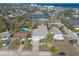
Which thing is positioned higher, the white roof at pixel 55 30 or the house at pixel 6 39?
the white roof at pixel 55 30

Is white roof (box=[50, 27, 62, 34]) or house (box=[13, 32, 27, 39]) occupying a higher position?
white roof (box=[50, 27, 62, 34])

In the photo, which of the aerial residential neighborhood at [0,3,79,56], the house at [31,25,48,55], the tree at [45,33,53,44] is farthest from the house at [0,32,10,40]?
the tree at [45,33,53,44]

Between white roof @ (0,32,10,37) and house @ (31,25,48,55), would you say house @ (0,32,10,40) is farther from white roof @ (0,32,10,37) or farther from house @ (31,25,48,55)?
house @ (31,25,48,55)

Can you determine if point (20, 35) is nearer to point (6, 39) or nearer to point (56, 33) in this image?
point (6, 39)

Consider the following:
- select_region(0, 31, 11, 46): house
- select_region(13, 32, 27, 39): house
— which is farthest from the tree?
select_region(0, 31, 11, 46): house

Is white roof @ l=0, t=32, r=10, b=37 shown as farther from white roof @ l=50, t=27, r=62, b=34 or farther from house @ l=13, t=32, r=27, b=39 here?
white roof @ l=50, t=27, r=62, b=34

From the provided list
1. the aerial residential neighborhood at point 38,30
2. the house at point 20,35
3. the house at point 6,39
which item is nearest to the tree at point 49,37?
the aerial residential neighborhood at point 38,30

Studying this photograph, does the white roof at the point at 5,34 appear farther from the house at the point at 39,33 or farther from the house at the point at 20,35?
the house at the point at 39,33

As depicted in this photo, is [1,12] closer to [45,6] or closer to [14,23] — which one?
[14,23]
